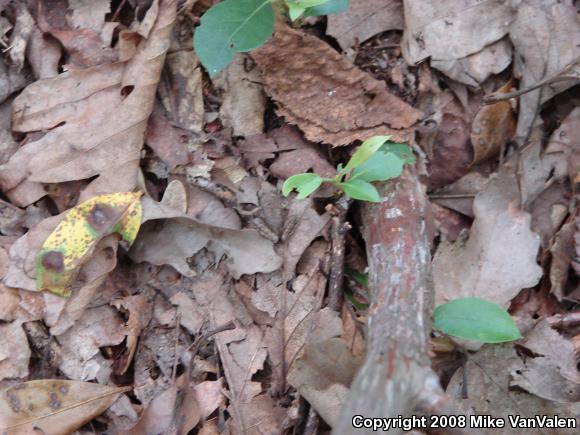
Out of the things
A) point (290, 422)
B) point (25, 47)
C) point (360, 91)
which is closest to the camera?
point (290, 422)

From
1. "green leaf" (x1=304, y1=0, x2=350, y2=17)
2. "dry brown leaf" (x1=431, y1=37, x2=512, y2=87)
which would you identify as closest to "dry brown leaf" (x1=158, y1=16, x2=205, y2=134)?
"green leaf" (x1=304, y1=0, x2=350, y2=17)

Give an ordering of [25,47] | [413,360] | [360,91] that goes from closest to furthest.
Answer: [413,360]
[360,91]
[25,47]

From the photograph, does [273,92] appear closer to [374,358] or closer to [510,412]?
[374,358]

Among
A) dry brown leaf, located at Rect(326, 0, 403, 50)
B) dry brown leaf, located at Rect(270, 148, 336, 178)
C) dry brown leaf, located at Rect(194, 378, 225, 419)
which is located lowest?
dry brown leaf, located at Rect(194, 378, 225, 419)

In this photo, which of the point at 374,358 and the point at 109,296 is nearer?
the point at 374,358

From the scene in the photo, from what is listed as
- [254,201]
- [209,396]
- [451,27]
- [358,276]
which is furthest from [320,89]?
[209,396]

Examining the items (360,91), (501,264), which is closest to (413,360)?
Answer: (501,264)

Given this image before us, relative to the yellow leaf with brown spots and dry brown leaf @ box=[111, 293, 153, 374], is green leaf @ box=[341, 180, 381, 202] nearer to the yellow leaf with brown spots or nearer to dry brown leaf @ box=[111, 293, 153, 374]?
the yellow leaf with brown spots
